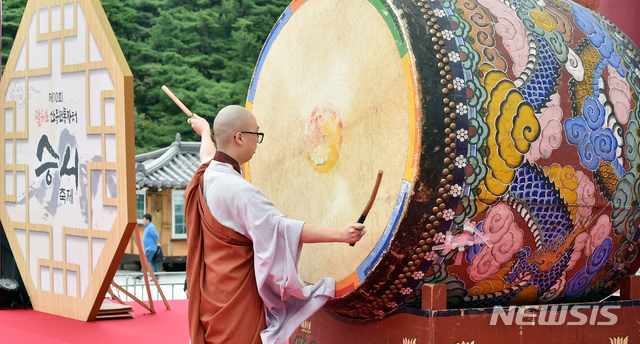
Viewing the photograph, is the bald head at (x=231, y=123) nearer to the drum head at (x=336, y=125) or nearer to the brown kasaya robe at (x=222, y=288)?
the brown kasaya robe at (x=222, y=288)

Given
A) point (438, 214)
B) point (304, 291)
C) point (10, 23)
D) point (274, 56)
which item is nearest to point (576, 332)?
point (438, 214)

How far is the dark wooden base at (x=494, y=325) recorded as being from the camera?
2318 mm

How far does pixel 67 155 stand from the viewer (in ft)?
15.7

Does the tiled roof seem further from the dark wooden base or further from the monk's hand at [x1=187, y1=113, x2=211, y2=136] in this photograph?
the dark wooden base

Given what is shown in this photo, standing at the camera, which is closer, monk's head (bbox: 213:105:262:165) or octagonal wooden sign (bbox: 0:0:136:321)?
monk's head (bbox: 213:105:262:165)

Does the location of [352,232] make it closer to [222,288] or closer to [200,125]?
[222,288]

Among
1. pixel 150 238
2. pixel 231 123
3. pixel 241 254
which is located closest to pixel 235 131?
pixel 231 123

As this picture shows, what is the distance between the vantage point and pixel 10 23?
45.8ft

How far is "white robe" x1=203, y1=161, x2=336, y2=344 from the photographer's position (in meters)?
2.15

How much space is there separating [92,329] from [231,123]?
2.48 meters

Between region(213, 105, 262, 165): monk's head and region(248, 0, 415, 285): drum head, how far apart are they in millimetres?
352

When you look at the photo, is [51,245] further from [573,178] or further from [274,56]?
[573,178]

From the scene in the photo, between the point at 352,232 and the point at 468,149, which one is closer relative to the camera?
the point at 352,232

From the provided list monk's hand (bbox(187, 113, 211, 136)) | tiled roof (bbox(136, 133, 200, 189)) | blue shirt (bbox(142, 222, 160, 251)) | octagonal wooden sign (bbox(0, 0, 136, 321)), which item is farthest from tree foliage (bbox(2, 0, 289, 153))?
monk's hand (bbox(187, 113, 211, 136))
